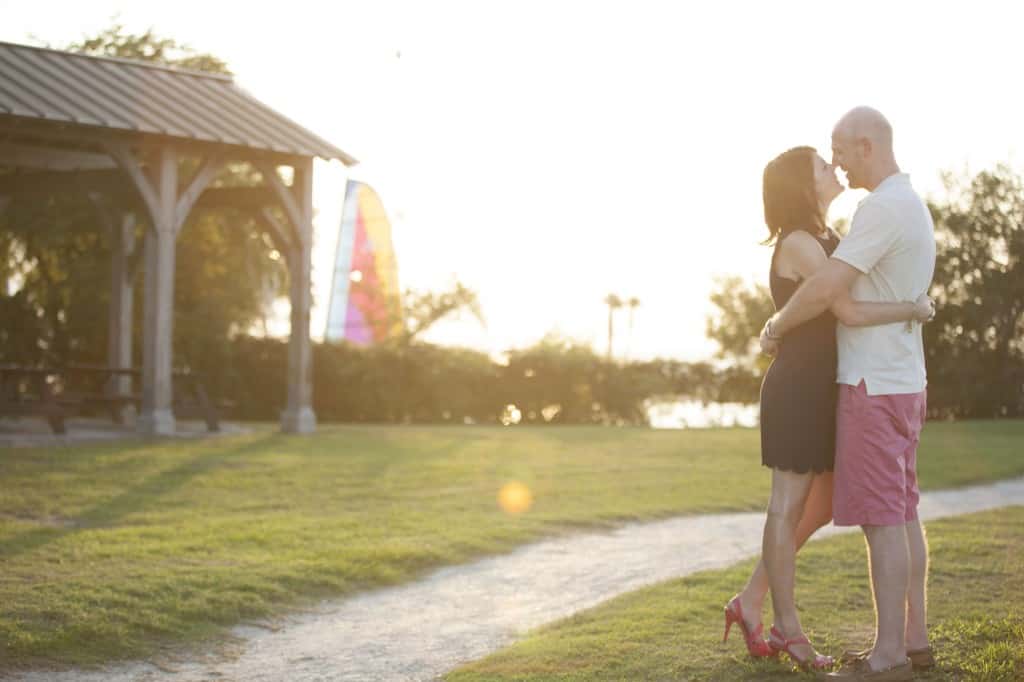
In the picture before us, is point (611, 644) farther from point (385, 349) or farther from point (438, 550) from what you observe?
point (385, 349)

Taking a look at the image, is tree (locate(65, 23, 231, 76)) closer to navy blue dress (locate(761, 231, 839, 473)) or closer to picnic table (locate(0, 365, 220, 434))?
picnic table (locate(0, 365, 220, 434))

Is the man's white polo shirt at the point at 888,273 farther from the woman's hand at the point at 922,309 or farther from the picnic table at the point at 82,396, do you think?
the picnic table at the point at 82,396

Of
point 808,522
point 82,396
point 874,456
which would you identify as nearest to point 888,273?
point 874,456

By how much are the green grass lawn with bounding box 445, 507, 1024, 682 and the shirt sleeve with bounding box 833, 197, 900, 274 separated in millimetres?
1596

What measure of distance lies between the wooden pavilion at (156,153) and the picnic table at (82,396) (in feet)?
3.32

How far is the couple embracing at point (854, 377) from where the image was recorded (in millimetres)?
4957

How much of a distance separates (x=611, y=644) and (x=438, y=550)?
131 inches

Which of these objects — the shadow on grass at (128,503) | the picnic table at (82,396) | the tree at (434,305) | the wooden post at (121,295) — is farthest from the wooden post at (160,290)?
the tree at (434,305)

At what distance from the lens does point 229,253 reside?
92.4 feet

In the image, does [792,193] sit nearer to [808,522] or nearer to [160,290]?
[808,522]

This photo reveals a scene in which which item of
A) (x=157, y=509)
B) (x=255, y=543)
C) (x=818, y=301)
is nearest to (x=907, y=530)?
(x=818, y=301)

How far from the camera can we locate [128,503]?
36.3 ft

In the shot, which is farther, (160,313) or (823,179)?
(160,313)

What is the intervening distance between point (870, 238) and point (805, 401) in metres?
0.69
